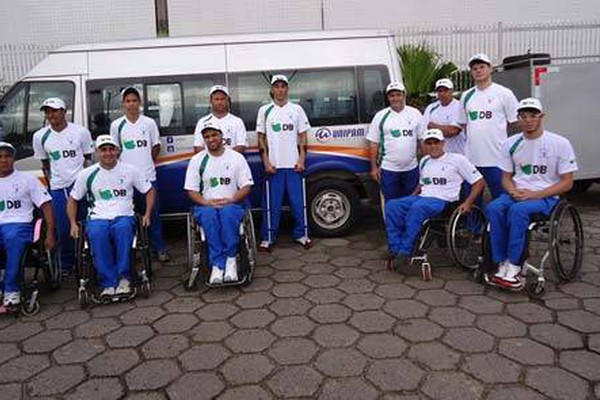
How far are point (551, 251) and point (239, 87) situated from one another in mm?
3408

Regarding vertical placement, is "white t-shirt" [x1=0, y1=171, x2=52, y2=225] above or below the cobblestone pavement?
above

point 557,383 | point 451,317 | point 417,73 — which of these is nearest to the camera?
point 557,383

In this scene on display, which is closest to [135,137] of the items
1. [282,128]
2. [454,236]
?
[282,128]

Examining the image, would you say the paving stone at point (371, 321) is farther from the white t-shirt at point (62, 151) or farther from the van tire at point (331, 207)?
the white t-shirt at point (62, 151)

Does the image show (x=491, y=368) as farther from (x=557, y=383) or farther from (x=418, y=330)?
(x=418, y=330)

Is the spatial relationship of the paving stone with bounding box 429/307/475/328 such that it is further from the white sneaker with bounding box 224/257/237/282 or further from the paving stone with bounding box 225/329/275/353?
the white sneaker with bounding box 224/257/237/282

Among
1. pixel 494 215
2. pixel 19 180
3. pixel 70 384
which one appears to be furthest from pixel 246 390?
pixel 19 180

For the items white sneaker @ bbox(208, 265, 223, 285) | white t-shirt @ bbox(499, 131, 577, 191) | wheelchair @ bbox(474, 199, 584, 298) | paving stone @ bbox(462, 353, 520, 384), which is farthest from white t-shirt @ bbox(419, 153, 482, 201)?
white sneaker @ bbox(208, 265, 223, 285)

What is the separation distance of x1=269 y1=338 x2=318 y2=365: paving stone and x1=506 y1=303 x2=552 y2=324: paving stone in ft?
4.92

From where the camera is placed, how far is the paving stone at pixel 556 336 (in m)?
3.67

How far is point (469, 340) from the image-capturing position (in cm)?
379

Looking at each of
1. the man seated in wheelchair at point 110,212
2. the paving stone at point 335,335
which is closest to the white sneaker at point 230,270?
the man seated in wheelchair at point 110,212

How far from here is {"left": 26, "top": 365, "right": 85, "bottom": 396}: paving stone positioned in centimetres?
338

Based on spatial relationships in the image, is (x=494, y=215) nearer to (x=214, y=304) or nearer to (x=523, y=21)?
(x=214, y=304)
